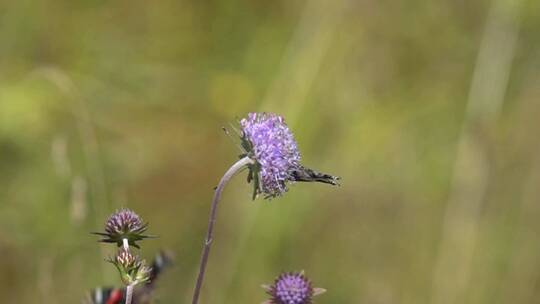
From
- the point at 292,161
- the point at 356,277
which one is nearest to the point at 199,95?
the point at 356,277

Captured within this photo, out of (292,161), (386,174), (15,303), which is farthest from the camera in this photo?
(386,174)

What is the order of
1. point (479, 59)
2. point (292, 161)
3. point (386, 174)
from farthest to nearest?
1. point (386, 174)
2. point (479, 59)
3. point (292, 161)

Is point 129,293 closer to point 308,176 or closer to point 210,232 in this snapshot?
point 210,232

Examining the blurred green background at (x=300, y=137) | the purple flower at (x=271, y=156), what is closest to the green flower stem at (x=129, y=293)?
the purple flower at (x=271, y=156)

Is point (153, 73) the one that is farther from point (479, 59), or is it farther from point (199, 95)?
point (479, 59)

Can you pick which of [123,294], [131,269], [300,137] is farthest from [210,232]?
[300,137]

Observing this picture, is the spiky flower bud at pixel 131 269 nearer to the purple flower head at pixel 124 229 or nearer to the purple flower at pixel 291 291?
the purple flower head at pixel 124 229

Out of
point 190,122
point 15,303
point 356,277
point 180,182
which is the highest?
point 190,122
